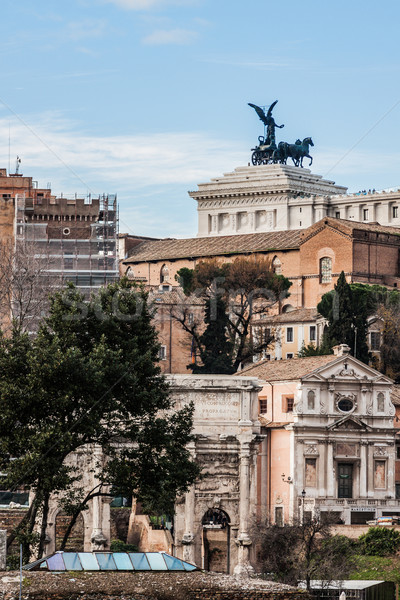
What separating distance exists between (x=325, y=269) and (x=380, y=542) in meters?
56.1

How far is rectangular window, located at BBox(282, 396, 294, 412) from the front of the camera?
74.8 metres

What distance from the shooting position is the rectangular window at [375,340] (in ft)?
324

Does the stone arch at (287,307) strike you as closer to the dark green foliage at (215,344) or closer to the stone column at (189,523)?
the dark green foliage at (215,344)

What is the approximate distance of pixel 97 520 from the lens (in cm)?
5700

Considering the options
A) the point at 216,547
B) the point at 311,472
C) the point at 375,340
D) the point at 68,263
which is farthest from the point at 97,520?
the point at 375,340

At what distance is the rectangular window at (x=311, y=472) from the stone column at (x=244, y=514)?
13284 mm

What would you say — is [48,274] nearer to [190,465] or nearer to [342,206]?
[190,465]

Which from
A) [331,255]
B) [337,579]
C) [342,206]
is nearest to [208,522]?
[337,579]

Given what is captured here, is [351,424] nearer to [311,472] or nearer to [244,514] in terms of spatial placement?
[311,472]

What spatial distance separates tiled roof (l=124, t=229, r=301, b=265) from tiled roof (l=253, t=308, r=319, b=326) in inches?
593

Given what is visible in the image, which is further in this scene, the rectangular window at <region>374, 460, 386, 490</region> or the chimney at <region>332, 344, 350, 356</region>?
the chimney at <region>332, 344, 350, 356</region>

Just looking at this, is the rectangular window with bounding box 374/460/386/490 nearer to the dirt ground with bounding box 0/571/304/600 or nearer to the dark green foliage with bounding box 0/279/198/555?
the dark green foliage with bounding box 0/279/198/555

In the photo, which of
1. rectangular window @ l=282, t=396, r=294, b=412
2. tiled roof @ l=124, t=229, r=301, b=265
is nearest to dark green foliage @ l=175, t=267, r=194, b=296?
tiled roof @ l=124, t=229, r=301, b=265

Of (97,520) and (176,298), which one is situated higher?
(176,298)
